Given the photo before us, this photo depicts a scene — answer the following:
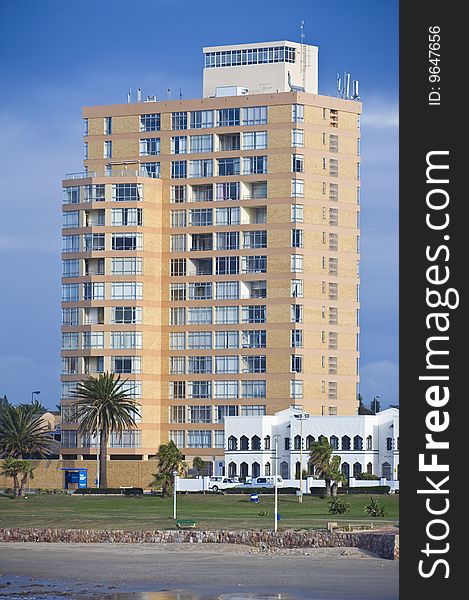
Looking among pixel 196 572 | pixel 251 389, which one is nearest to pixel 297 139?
→ pixel 251 389

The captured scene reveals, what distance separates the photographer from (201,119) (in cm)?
15312

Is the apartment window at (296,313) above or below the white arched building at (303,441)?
above

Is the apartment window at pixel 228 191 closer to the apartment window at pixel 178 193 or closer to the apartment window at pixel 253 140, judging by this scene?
the apartment window at pixel 178 193

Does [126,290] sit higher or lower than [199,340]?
higher

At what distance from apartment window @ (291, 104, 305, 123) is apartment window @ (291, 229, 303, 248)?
1230cm

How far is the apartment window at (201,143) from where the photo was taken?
153 m

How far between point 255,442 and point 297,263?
20.8m

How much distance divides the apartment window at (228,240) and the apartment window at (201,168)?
7071 millimetres

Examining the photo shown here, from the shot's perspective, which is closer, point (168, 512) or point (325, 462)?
point (168, 512)

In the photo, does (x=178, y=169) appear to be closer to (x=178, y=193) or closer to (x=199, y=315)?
(x=178, y=193)

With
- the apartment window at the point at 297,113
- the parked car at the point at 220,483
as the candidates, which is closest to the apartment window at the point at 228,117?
the apartment window at the point at 297,113

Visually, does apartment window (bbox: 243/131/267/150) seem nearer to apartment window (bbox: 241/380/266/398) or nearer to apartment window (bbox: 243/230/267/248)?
apartment window (bbox: 243/230/267/248)

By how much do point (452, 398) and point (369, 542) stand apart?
49.0m

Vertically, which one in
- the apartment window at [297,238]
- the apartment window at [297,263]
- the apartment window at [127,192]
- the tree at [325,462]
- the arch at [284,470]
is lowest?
the arch at [284,470]
